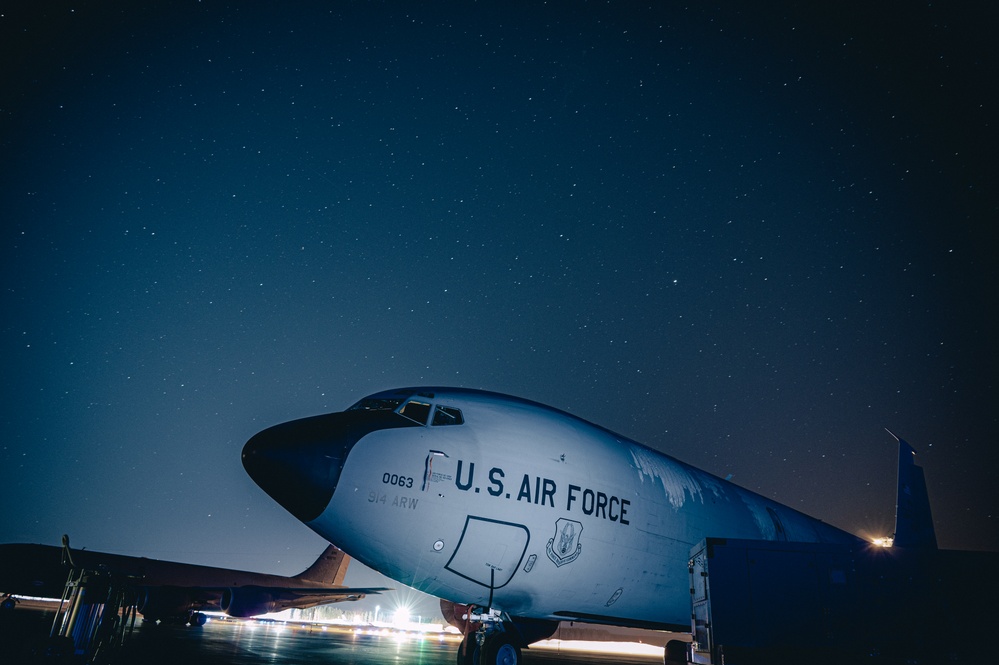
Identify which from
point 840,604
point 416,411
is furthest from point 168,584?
point 840,604

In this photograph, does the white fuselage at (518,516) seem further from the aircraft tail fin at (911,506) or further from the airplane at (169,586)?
the airplane at (169,586)

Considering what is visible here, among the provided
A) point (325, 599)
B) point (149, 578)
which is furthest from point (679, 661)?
point (149, 578)

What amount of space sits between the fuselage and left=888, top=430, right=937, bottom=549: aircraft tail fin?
988 cm

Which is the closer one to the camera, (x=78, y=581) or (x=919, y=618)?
(x=919, y=618)

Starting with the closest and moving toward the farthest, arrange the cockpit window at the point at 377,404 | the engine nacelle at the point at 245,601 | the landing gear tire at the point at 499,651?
the landing gear tire at the point at 499,651 → the cockpit window at the point at 377,404 → the engine nacelle at the point at 245,601

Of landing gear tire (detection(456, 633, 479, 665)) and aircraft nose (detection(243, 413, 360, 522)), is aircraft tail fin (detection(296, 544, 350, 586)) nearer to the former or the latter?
landing gear tire (detection(456, 633, 479, 665))

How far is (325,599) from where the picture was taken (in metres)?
36.2

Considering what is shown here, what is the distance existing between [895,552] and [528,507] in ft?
17.2

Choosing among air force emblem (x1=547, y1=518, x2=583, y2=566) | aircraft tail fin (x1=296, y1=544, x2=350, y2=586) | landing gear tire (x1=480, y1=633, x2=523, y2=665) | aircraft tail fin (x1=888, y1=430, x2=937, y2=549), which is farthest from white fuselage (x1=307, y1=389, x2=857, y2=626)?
aircraft tail fin (x1=296, y1=544, x2=350, y2=586)

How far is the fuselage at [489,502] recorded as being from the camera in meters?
6.83

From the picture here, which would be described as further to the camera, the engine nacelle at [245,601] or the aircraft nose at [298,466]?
the engine nacelle at [245,601]

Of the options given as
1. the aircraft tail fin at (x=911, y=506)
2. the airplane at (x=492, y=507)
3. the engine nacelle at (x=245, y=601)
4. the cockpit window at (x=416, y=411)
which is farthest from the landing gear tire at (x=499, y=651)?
the engine nacelle at (x=245, y=601)

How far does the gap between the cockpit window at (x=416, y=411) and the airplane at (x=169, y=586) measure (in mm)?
25849

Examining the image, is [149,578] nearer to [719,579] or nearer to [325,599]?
[325,599]
